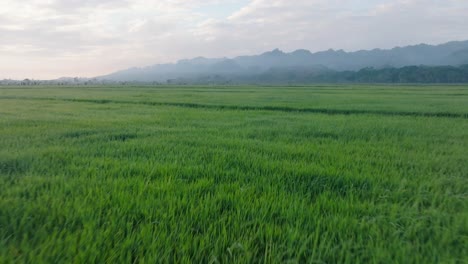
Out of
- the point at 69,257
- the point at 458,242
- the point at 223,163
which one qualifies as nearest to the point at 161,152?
the point at 223,163

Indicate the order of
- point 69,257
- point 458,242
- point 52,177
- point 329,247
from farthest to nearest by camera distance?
point 52,177, point 458,242, point 329,247, point 69,257

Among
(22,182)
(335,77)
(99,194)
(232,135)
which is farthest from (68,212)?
(335,77)

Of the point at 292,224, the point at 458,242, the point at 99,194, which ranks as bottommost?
the point at 458,242

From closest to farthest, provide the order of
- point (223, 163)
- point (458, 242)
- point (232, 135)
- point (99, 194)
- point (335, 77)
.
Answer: point (458, 242) → point (99, 194) → point (223, 163) → point (232, 135) → point (335, 77)

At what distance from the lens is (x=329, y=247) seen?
161 cm

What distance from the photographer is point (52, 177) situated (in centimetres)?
262

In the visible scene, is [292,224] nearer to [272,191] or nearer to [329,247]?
[329,247]

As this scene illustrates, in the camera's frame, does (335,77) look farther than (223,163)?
Yes

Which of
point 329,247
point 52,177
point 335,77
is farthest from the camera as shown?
point 335,77

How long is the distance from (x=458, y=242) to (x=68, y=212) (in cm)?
268

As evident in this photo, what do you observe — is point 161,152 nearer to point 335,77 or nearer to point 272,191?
point 272,191

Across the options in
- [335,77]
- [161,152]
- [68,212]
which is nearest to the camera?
[68,212]

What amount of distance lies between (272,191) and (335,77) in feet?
382

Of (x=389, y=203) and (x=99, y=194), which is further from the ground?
(x=99, y=194)
